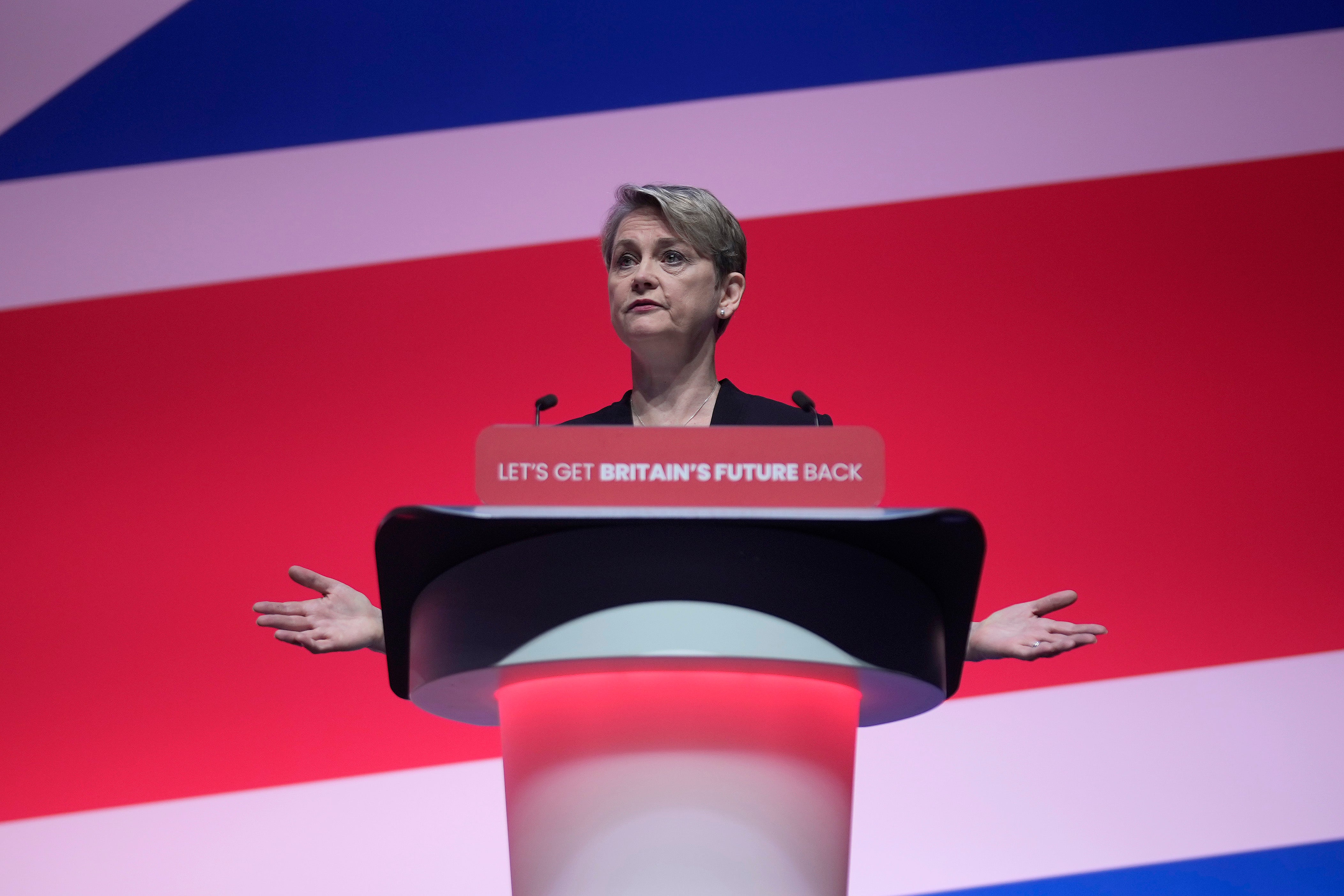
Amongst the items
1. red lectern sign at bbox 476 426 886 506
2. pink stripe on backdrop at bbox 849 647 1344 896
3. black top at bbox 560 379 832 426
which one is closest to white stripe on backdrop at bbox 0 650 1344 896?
pink stripe on backdrop at bbox 849 647 1344 896

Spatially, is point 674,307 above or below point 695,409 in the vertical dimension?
above

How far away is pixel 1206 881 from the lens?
2129 mm

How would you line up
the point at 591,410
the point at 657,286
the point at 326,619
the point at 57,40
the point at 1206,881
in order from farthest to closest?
the point at 57,40
the point at 591,410
the point at 1206,881
the point at 657,286
the point at 326,619

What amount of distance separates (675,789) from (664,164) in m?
1.97

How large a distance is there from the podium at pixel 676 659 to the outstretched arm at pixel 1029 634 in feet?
0.70

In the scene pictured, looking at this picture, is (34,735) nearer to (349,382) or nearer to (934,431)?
(349,382)

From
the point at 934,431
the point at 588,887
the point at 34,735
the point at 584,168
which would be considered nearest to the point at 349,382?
the point at 584,168

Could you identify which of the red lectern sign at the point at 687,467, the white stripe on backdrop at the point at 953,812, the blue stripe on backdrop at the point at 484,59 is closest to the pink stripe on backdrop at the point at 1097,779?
the white stripe on backdrop at the point at 953,812

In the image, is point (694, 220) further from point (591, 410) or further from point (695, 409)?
point (591, 410)

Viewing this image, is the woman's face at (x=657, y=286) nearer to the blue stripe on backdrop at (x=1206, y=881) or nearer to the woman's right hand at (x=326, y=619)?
the woman's right hand at (x=326, y=619)

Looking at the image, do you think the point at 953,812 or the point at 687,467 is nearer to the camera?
the point at 687,467

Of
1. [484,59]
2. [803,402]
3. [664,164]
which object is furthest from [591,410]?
[803,402]

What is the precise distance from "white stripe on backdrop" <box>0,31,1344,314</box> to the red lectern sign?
5.79 ft

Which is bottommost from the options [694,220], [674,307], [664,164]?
[674,307]
